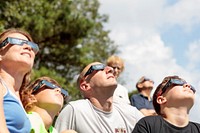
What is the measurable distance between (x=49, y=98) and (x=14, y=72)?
0.78 m

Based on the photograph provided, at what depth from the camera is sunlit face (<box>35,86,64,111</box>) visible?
3.84m

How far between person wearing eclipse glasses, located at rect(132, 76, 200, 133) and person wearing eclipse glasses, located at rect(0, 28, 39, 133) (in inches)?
43.7

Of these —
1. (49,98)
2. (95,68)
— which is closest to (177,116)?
(95,68)

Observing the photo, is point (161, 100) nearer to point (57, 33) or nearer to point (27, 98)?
point (27, 98)

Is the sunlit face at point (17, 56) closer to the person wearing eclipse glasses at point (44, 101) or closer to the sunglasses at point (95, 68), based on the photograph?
the person wearing eclipse glasses at point (44, 101)

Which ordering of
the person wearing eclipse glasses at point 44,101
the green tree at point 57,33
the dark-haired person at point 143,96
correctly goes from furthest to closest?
the green tree at point 57,33 → the dark-haired person at point 143,96 → the person wearing eclipse glasses at point 44,101

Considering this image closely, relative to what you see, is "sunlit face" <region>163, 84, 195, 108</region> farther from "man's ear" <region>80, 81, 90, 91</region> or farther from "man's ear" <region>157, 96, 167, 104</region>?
"man's ear" <region>80, 81, 90, 91</region>

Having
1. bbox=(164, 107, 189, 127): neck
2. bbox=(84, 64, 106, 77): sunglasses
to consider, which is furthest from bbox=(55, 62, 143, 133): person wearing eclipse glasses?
bbox=(164, 107, 189, 127): neck

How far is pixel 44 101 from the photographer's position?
386 cm

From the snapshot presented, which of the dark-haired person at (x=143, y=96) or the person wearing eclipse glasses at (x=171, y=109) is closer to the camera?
the person wearing eclipse glasses at (x=171, y=109)

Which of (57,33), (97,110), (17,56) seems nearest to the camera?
(17,56)

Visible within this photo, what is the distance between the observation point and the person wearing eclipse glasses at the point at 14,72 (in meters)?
2.88

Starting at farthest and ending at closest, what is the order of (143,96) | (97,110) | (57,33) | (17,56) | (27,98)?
1. (57,33)
2. (143,96)
3. (97,110)
4. (27,98)
5. (17,56)

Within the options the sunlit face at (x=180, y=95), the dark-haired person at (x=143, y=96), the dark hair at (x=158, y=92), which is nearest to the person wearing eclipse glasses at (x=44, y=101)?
the dark hair at (x=158, y=92)
